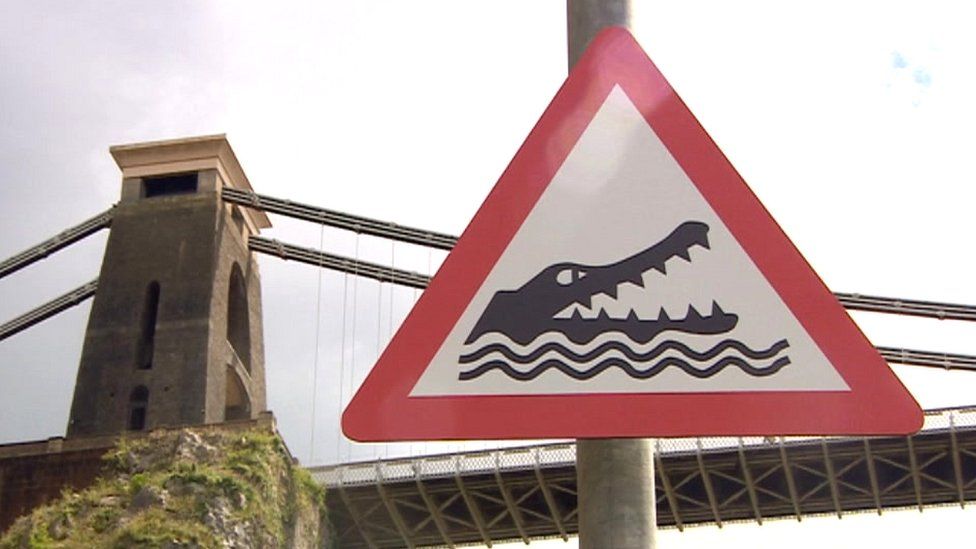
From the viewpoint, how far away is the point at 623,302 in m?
5.07

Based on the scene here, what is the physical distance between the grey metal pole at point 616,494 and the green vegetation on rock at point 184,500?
32432 millimetres

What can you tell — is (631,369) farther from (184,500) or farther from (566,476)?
(566,476)

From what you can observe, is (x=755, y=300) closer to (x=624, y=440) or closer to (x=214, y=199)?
(x=624, y=440)

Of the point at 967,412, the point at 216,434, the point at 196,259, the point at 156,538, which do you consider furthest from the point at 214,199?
the point at 967,412

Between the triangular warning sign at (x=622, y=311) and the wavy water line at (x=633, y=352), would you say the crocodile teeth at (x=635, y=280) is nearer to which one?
the triangular warning sign at (x=622, y=311)

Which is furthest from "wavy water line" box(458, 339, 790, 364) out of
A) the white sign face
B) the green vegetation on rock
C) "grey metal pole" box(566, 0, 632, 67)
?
the green vegetation on rock

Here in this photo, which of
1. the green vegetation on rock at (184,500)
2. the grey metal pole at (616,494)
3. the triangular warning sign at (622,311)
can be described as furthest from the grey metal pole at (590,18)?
the green vegetation on rock at (184,500)

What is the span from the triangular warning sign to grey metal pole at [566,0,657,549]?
0.67 ft

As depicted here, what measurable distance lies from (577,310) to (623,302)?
161mm

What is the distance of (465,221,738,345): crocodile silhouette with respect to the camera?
4988mm

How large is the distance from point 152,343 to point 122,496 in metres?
9.72

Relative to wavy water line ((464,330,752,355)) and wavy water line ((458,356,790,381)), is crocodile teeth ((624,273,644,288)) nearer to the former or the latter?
wavy water line ((464,330,752,355))

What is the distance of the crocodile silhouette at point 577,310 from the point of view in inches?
196

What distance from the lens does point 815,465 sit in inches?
2128
